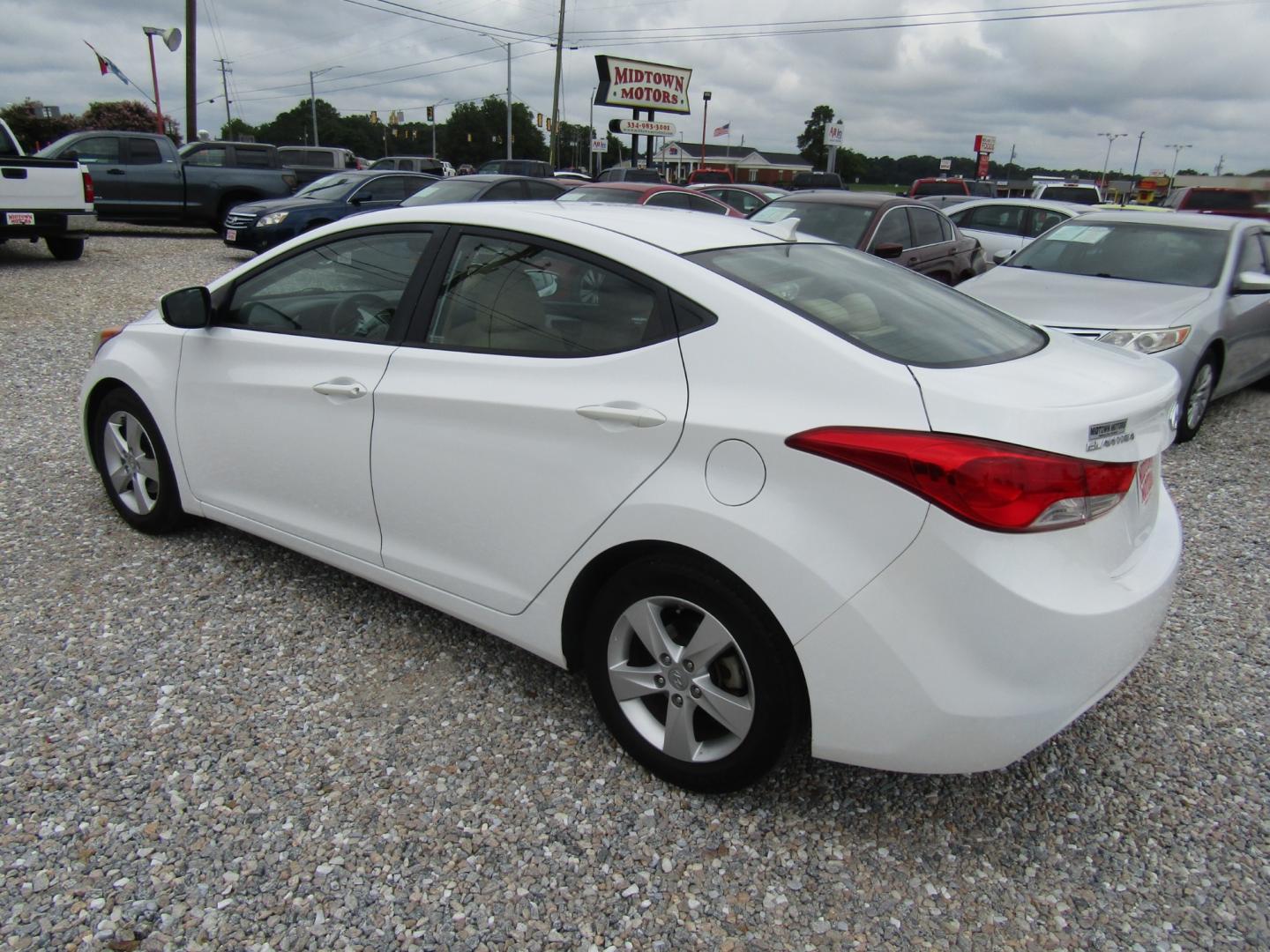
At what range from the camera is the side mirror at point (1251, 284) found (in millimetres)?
6297

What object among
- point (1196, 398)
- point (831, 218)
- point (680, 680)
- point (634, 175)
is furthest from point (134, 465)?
→ point (634, 175)

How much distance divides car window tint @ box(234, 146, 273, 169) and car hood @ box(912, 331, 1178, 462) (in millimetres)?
17689

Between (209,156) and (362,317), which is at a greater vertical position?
(209,156)

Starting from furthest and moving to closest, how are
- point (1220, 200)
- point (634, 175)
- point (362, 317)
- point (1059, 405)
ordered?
point (634, 175) → point (1220, 200) → point (362, 317) → point (1059, 405)

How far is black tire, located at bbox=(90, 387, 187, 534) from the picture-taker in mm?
3906

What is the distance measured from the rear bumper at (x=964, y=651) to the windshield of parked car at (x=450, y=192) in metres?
11.2

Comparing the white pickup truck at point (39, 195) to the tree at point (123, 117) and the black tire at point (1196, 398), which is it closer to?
the black tire at point (1196, 398)

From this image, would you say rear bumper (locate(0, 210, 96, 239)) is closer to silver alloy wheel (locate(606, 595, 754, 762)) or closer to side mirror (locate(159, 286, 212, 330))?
side mirror (locate(159, 286, 212, 330))

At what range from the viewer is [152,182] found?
1583cm

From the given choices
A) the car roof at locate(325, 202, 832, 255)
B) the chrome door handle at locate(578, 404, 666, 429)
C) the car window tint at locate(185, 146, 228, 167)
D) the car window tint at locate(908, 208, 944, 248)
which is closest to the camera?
the chrome door handle at locate(578, 404, 666, 429)

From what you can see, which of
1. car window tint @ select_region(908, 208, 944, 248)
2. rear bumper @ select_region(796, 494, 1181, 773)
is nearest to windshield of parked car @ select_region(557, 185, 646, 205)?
car window tint @ select_region(908, 208, 944, 248)

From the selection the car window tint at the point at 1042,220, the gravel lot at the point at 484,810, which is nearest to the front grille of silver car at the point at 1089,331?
the gravel lot at the point at 484,810

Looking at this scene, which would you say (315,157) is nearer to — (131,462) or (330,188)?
(330,188)

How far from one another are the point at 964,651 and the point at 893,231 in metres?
7.94
